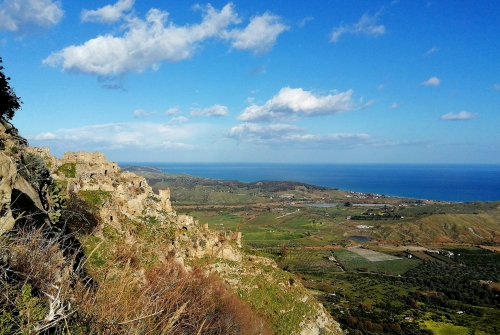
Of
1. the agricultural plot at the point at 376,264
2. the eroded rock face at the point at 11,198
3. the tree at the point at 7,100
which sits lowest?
the agricultural plot at the point at 376,264

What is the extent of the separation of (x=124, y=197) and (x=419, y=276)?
82212 millimetres

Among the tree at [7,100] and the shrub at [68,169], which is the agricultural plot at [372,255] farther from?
the tree at [7,100]

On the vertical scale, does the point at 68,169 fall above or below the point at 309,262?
above

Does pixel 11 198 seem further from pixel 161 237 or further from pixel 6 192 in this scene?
pixel 161 237

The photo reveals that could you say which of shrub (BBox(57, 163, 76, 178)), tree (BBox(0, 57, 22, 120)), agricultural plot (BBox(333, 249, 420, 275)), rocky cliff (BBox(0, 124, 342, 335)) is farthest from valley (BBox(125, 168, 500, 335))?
tree (BBox(0, 57, 22, 120))

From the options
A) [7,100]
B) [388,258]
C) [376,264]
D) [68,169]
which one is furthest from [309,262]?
[7,100]

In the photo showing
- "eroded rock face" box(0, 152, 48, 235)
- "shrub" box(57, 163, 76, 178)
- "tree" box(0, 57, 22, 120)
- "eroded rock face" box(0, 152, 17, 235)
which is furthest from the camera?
"shrub" box(57, 163, 76, 178)

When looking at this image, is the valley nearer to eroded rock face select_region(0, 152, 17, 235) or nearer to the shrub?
the shrub

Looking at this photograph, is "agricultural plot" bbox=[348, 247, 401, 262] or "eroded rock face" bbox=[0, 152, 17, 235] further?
"agricultural plot" bbox=[348, 247, 401, 262]

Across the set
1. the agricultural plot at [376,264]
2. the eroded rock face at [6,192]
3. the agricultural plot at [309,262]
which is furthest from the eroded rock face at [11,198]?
the agricultural plot at [376,264]

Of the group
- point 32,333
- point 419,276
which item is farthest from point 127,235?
point 419,276

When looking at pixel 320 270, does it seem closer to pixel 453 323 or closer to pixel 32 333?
pixel 453 323

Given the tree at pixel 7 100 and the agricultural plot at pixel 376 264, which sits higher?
the tree at pixel 7 100

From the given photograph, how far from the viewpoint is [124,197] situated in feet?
82.3
